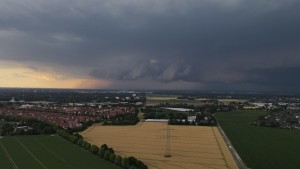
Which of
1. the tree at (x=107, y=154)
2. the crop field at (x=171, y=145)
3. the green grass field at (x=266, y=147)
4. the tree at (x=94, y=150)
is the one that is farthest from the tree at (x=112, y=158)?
the green grass field at (x=266, y=147)

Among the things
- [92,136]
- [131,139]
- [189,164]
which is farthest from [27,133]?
[189,164]

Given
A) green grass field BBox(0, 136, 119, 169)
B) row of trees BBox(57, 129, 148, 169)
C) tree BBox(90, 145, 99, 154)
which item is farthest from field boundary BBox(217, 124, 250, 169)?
tree BBox(90, 145, 99, 154)

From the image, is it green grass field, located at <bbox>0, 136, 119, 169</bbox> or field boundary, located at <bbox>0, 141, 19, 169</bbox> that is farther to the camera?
field boundary, located at <bbox>0, 141, 19, 169</bbox>

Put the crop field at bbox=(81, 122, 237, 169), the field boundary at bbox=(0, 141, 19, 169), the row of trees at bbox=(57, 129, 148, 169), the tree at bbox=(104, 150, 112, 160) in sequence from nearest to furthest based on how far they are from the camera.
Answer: the row of trees at bbox=(57, 129, 148, 169) → the field boundary at bbox=(0, 141, 19, 169) → the crop field at bbox=(81, 122, 237, 169) → the tree at bbox=(104, 150, 112, 160)

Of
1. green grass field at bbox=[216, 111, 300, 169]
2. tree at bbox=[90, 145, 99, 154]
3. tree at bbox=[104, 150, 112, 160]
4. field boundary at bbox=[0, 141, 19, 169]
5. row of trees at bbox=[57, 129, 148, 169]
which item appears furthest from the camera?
tree at bbox=[90, 145, 99, 154]

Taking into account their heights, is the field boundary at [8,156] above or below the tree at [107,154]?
below

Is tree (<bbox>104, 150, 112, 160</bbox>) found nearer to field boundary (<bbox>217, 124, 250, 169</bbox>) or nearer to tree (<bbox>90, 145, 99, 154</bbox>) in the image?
tree (<bbox>90, 145, 99, 154</bbox>)

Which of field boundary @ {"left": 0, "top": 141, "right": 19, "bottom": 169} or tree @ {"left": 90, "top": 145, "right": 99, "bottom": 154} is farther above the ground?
tree @ {"left": 90, "top": 145, "right": 99, "bottom": 154}

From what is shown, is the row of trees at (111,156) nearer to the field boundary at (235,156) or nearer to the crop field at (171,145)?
the crop field at (171,145)
